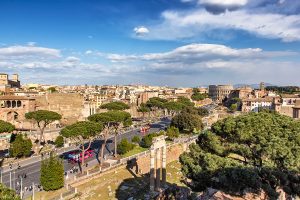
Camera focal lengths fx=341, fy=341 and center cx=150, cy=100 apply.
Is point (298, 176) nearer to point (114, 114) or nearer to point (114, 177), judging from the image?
point (114, 177)

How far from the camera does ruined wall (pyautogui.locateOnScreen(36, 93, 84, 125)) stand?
230 ft

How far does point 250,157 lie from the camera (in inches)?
893

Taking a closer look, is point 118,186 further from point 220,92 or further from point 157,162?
point 220,92

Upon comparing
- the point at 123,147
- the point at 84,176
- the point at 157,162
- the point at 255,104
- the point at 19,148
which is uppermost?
the point at 255,104

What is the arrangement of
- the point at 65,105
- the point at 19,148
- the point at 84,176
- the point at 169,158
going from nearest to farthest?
the point at 84,176
the point at 19,148
the point at 169,158
the point at 65,105

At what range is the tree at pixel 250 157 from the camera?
Answer: 19625mm

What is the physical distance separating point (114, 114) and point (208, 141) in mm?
21779

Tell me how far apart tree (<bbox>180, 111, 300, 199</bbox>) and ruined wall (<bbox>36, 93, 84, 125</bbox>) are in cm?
4932

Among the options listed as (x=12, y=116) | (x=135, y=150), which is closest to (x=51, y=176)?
(x=135, y=150)

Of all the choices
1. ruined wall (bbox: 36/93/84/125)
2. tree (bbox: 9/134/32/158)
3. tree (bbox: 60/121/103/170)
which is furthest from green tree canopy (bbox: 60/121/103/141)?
ruined wall (bbox: 36/93/84/125)

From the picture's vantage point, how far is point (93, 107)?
269 ft

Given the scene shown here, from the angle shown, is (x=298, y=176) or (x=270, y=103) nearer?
(x=298, y=176)

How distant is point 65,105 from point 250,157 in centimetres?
5717

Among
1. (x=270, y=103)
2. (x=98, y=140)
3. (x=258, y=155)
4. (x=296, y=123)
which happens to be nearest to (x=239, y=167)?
(x=258, y=155)
